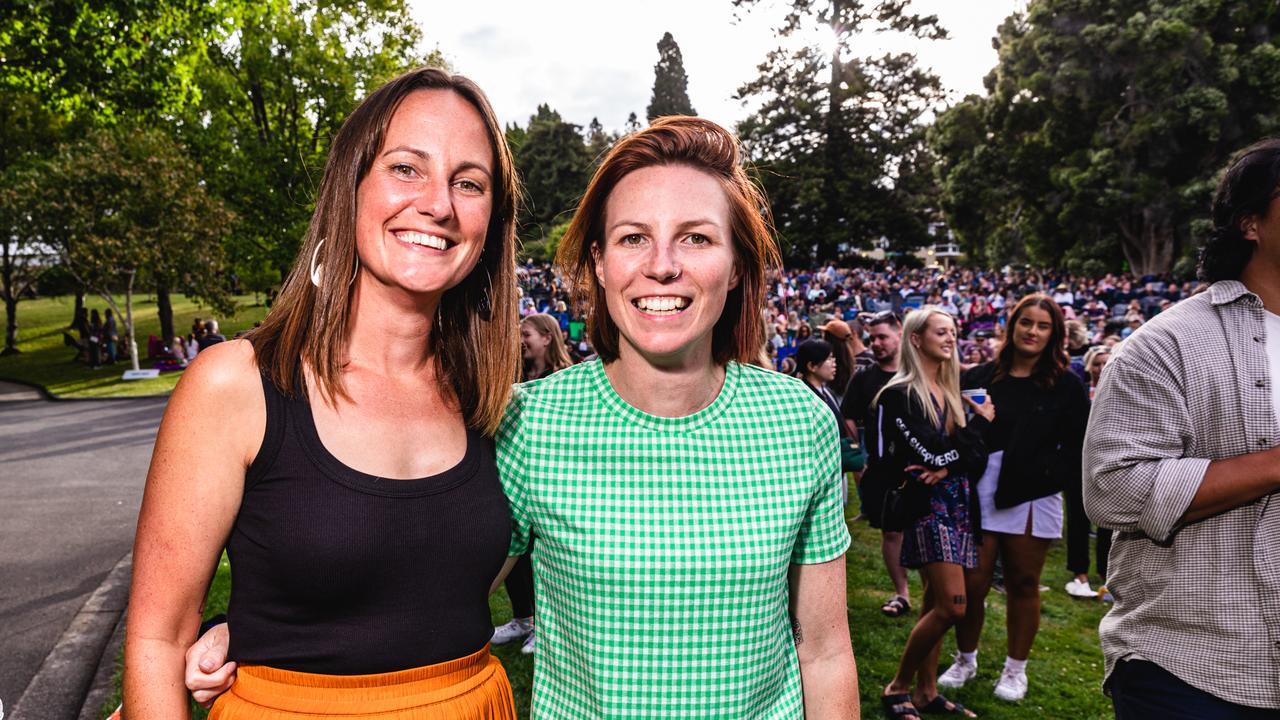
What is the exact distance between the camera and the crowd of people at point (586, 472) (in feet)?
5.06

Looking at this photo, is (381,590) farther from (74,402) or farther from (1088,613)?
(74,402)

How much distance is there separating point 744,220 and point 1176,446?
1.30 m

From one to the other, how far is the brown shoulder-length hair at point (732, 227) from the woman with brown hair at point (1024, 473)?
322 centimetres

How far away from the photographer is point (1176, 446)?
203 centimetres

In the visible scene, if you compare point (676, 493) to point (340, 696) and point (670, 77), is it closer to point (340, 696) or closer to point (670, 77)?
point (340, 696)

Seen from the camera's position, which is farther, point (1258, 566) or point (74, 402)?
point (74, 402)

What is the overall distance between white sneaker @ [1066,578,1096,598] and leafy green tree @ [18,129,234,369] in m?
21.3

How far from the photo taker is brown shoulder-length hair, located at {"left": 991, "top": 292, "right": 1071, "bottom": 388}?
187 inches

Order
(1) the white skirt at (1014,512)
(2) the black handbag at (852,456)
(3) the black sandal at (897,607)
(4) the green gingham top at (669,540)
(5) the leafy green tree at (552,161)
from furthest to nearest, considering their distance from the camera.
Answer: (5) the leafy green tree at (552,161) < (2) the black handbag at (852,456) < (3) the black sandal at (897,607) < (1) the white skirt at (1014,512) < (4) the green gingham top at (669,540)

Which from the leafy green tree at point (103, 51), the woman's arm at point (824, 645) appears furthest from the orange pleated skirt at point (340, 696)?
the leafy green tree at point (103, 51)

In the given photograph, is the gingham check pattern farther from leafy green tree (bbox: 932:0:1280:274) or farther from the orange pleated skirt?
leafy green tree (bbox: 932:0:1280:274)

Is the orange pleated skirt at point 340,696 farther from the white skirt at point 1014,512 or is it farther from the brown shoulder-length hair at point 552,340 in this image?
the brown shoulder-length hair at point 552,340

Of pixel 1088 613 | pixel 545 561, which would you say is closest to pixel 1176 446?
pixel 545 561

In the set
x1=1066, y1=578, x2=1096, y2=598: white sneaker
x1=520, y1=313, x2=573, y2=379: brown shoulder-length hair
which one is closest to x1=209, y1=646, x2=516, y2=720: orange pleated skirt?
x1=520, y1=313, x2=573, y2=379: brown shoulder-length hair
